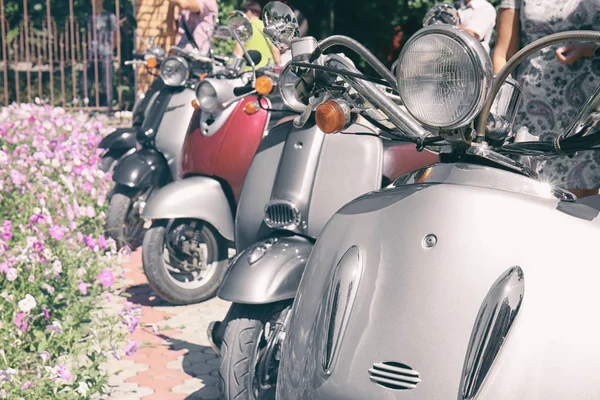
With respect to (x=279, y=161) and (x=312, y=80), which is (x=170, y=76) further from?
(x=312, y=80)

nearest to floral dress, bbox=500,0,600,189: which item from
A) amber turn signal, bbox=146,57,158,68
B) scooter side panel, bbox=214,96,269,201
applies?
scooter side panel, bbox=214,96,269,201

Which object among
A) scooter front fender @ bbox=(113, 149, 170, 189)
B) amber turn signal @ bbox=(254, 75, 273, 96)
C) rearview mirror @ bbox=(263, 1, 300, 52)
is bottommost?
scooter front fender @ bbox=(113, 149, 170, 189)

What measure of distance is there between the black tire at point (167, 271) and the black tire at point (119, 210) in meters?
0.79

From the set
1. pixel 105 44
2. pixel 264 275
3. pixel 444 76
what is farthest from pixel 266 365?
pixel 105 44

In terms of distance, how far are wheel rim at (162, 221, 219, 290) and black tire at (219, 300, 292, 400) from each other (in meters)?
1.69

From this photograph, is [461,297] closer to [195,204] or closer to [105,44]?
[195,204]

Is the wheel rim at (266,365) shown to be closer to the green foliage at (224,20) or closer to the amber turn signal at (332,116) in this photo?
the amber turn signal at (332,116)

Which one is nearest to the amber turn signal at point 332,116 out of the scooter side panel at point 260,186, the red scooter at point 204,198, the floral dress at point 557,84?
the scooter side panel at point 260,186

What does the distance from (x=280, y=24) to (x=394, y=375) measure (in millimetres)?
1062

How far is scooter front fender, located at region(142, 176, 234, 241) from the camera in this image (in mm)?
4215

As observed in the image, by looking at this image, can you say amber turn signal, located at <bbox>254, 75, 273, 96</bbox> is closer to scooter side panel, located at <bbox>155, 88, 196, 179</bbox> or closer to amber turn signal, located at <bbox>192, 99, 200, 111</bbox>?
amber turn signal, located at <bbox>192, 99, 200, 111</bbox>

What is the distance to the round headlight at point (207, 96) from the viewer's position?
4.36 metres

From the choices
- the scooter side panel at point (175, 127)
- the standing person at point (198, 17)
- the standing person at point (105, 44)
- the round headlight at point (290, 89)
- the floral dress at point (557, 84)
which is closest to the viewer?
the round headlight at point (290, 89)

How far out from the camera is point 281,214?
312 centimetres
